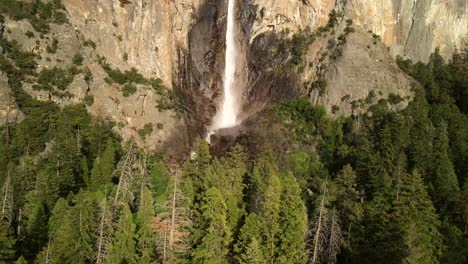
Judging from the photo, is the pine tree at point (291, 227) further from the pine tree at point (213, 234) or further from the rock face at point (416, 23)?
the rock face at point (416, 23)

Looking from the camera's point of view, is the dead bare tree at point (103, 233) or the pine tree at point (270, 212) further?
the pine tree at point (270, 212)

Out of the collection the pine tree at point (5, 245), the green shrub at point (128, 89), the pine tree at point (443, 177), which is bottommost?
the pine tree at point (5, 245)

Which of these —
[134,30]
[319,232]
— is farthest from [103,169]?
[319,232]

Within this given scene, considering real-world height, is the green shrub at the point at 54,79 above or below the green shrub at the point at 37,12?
below

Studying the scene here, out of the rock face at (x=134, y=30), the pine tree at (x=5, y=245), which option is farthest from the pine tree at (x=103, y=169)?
the rock face at (x=134, y=30)

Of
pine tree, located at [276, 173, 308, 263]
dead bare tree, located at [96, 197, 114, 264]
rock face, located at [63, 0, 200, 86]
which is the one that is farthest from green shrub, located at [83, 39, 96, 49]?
pine tree, located at [276, 173, 308, 263]

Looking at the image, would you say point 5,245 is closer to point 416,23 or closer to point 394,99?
point 394,99
